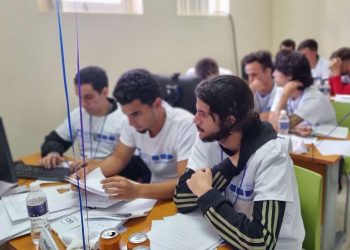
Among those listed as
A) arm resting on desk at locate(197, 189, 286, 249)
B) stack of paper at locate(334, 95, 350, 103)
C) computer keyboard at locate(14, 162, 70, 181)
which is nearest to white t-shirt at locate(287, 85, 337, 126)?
stack of paper at locate(334, 95, 350, 103)

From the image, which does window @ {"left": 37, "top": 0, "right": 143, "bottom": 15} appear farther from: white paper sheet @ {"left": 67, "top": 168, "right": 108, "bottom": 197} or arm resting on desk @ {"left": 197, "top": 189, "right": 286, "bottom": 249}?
arm resting on desk @ {"left": 197, "top": 189, "right": 286, "bottom": 249}

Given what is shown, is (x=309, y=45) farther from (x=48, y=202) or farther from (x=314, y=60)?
(x=48, y=202)

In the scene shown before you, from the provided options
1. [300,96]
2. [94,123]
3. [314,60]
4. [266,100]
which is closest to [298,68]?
[300,96]

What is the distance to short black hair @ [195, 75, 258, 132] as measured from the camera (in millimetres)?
1093

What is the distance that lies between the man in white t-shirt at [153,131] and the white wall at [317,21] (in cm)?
233

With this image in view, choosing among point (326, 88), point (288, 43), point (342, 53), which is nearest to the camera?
point (326, 88)

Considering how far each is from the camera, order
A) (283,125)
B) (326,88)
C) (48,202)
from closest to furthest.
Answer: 1. (48,202)
2. (283,125)
3. (326,88)

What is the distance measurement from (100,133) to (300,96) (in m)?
1.47

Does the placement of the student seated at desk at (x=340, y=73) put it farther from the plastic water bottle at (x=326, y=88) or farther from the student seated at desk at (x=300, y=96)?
the student seated at desk at (x=300, y=96)

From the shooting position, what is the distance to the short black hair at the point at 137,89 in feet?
5.10

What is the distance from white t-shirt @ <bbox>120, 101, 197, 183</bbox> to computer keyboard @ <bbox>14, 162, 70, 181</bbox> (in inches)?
16.0

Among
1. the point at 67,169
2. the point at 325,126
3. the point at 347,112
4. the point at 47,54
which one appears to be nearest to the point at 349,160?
the point at 325,126

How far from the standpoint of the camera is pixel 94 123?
2.10m

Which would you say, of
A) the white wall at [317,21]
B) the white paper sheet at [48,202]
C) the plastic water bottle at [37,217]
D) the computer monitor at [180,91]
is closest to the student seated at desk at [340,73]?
the white wall at [317,21]
